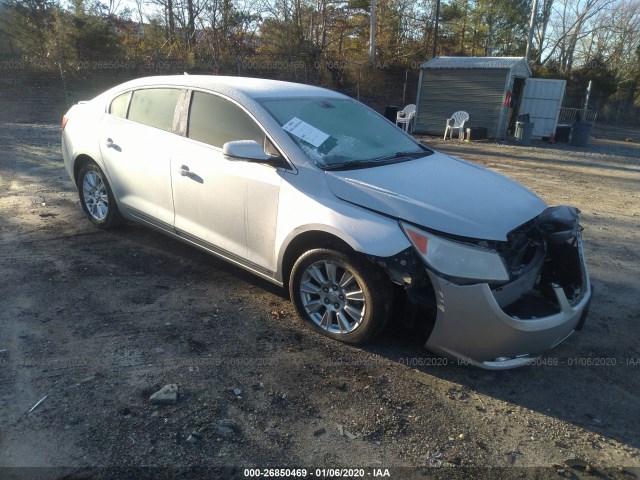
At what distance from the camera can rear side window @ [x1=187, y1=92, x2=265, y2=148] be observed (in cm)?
381

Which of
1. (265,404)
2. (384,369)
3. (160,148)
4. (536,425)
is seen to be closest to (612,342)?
(536,425)

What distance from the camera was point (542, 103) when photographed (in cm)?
1781

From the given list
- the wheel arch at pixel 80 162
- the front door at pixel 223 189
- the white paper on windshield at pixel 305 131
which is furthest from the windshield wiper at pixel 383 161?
the wheel arch at pixel 80 162

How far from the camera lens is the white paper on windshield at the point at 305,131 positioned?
3684mm

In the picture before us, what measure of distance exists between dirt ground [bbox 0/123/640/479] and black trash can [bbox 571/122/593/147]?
45.7 ft

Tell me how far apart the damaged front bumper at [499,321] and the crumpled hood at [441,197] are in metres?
0.37

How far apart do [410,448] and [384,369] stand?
707mm

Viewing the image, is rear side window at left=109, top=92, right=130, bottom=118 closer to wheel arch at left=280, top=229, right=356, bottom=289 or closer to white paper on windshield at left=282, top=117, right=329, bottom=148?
white paper on windshield at left=282, top=117, right=329, bottom=148

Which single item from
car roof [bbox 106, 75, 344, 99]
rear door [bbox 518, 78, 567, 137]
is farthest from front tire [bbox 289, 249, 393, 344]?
rear door [bbox 518, 78, 567, 137]

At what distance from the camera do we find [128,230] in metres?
5.59

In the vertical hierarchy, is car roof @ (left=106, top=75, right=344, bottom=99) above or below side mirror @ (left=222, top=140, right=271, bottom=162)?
above

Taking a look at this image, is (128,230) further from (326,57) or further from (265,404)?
(326,57)

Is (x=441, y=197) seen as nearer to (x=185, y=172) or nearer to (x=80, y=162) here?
(x=185, y=172)

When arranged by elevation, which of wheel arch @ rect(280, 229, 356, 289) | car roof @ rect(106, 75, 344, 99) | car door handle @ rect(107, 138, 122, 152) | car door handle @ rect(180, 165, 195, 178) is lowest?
wheel arch @ rect(280, 229, 356, 289)
